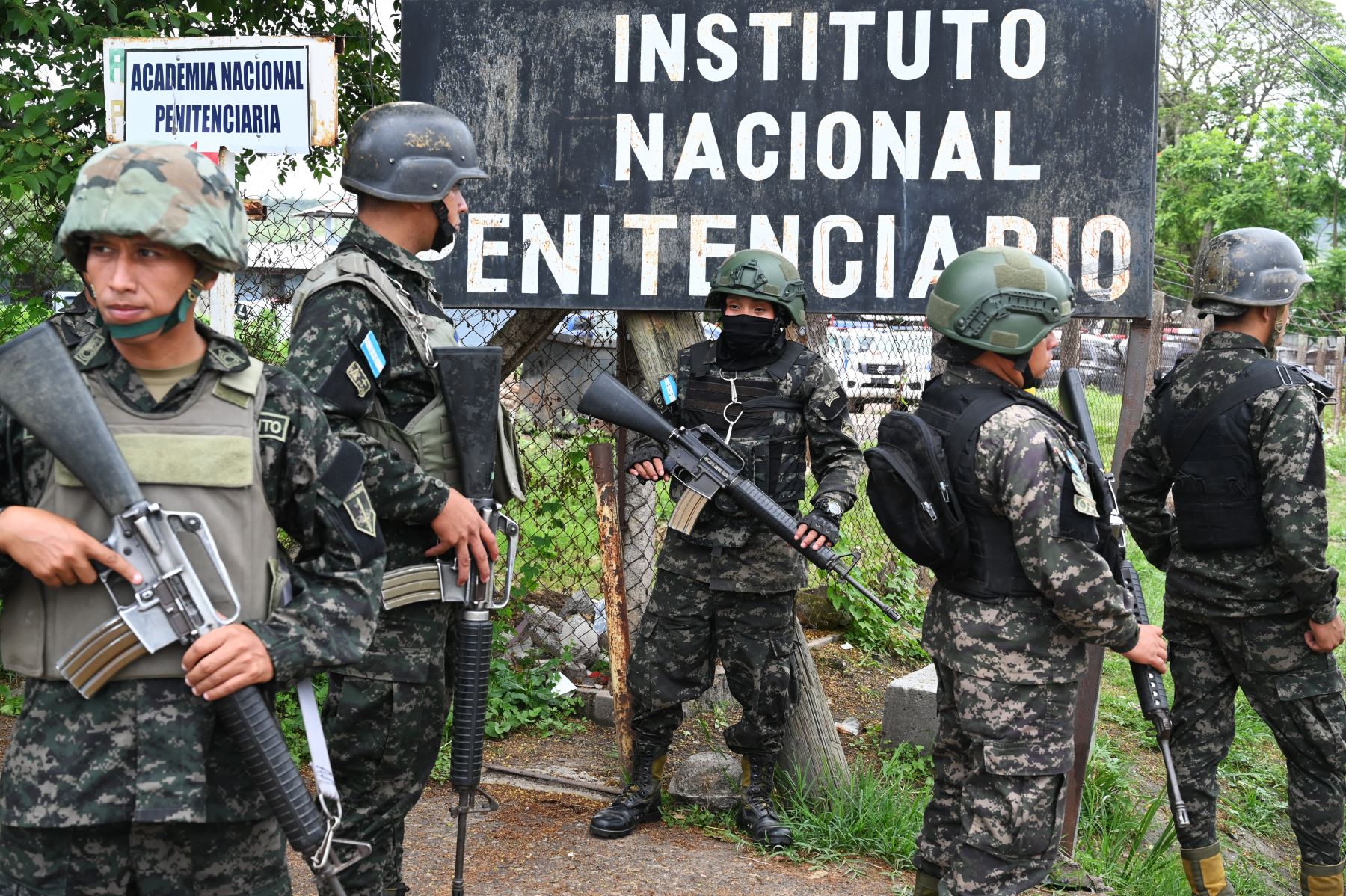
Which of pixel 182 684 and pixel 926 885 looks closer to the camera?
pixel 182 684

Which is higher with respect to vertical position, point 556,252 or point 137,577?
point 556,252

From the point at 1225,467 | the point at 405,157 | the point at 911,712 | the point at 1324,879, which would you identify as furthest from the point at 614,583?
the point at 1324,879

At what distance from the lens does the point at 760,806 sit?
4234mm

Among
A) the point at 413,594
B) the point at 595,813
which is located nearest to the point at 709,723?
the point at 595,813

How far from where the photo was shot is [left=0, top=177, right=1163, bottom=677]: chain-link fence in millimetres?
4949

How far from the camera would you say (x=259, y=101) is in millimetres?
4258

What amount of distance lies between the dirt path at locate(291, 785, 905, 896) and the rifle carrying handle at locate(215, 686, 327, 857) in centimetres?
169

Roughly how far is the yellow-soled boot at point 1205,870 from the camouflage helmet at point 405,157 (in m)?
2.96

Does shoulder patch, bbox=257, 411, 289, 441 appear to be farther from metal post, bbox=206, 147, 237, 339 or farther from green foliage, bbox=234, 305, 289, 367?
green foliage, bbox=234, 305, 289, 367

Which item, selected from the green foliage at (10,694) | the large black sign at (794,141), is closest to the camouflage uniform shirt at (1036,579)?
the large black sign at (794,141)

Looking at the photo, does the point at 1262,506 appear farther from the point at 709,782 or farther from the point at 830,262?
the point at 709,782

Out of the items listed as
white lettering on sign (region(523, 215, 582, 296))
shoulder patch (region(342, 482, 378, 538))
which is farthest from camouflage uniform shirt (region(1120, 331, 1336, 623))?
shoulder patch (region(342, 482, 378, 538))

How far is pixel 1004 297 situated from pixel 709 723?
2.56 metres

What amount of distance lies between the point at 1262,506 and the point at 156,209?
3.14 meters
